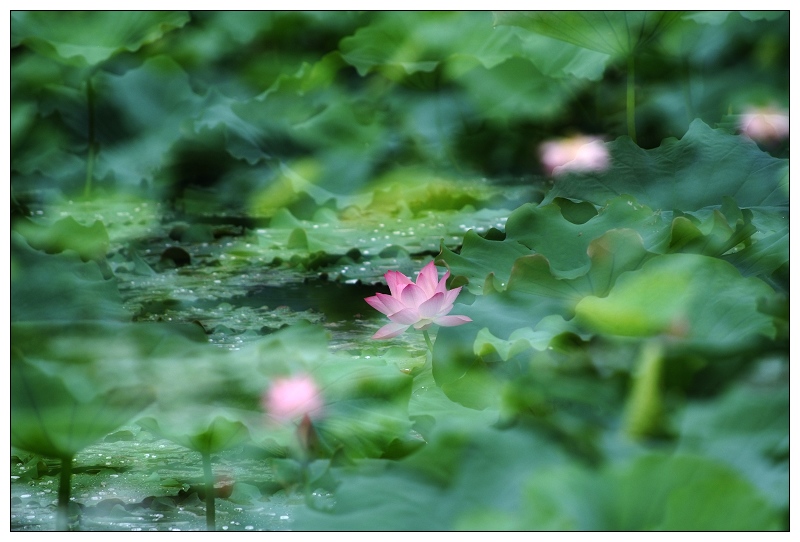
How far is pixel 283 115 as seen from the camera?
2484 mm

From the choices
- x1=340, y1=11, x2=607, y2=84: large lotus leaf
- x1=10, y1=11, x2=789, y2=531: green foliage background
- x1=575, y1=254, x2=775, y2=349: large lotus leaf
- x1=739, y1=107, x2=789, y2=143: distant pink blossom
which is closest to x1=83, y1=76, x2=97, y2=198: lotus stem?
x1=10, y1=11, x2=789, y2=531: green foliage background

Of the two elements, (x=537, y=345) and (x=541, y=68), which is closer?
(x=537, y=345)

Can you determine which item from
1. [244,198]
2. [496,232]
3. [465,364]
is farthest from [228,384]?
[244,198]

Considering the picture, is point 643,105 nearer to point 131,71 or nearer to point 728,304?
point 131,71

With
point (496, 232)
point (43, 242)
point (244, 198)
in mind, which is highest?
point (244, 198)

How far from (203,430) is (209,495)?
5 centimetres

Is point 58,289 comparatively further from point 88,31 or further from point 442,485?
point 88,31

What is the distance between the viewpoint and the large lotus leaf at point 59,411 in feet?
2.46

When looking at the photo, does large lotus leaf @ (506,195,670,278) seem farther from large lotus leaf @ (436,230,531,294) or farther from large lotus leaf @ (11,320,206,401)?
large lotus leaf @ (11,320,206,401)

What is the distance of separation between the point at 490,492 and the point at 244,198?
5.85 ft

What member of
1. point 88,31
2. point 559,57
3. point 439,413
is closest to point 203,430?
point 439,413

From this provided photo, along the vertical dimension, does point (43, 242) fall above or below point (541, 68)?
below

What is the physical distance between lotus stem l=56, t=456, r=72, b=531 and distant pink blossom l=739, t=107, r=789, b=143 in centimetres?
133

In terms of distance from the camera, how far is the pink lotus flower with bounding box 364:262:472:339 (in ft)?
3.21
